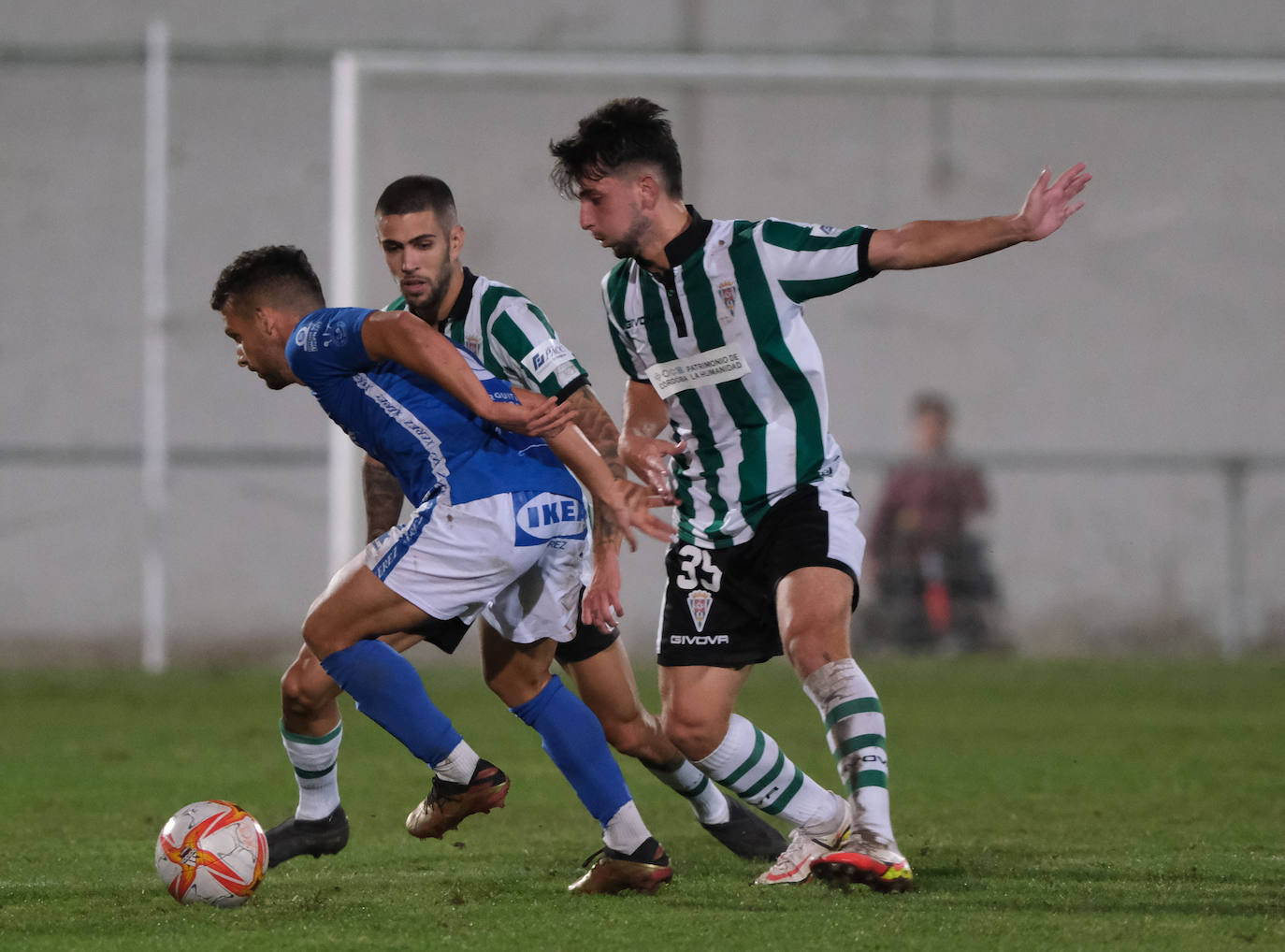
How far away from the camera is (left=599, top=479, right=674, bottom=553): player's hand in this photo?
377 centimetres

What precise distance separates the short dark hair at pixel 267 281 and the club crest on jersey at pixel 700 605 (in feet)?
4.00

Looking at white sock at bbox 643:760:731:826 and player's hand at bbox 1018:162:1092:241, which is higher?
player's hand at bbox 1018:162:1092:241

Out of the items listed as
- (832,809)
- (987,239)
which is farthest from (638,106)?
(832,809)

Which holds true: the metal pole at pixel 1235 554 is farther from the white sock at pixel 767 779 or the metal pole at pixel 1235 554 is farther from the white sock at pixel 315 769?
the white sock at pixel 315 769

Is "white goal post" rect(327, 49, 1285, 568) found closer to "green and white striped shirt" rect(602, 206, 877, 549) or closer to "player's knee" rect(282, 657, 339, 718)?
"player's knee" rect(282, 657, 339, 718)

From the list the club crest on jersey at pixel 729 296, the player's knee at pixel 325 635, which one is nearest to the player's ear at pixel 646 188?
the club crest on jersey at pixel 729 296

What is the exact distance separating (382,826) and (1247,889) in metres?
2.69

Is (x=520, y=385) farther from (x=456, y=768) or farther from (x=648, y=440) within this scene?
(x=456, y=768)

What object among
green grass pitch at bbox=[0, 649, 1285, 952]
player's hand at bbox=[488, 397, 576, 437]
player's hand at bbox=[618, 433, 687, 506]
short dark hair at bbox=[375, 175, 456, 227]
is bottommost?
green grass pitch at bbox=[0, 649, 1285, 952]

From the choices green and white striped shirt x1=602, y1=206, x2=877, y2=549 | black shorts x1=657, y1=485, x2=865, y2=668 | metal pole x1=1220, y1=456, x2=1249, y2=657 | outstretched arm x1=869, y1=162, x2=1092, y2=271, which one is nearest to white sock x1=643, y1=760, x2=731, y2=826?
black shorts x1=657, y1=485, x2=865, y2=668

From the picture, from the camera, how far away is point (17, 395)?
13875 millimetres

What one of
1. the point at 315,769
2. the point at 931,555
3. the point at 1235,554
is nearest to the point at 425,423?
the point at 315,769

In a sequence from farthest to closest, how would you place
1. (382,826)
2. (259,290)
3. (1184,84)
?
(1184,84) → (382,826) → (259,290)

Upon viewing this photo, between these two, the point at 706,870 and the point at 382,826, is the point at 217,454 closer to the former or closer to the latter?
the point at 382,826
